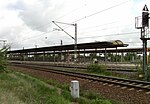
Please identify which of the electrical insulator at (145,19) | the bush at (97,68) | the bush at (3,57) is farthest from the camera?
the bush at (97,68)

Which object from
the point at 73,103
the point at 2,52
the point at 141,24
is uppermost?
the point at 141,24

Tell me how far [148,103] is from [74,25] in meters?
31.7

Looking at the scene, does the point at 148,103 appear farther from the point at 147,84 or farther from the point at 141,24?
the point at 141,24

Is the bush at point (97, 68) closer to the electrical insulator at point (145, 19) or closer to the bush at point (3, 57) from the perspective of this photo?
the bush at point (3, 57)

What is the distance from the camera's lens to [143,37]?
71.2ft

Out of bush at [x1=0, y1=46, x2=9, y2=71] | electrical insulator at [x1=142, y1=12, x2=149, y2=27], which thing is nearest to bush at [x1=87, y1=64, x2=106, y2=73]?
bush at [x1=0, y1=46, x2=9, y2=71]

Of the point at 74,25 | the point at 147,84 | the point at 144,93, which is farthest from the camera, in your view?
the point at 74,25

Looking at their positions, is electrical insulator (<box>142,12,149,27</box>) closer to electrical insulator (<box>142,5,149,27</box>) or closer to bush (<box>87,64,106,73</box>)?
electrical insulator (<box>142,5,149,27</box>)

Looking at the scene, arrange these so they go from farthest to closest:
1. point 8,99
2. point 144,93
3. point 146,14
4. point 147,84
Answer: point 146,14, point 147,84, point 144,93, point 8,99

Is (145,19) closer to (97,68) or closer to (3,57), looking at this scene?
(97,68)

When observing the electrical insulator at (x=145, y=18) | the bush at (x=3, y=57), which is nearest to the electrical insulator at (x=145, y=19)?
the electrical insulator at (x=145, y=18)

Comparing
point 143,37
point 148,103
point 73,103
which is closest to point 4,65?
point 143,37

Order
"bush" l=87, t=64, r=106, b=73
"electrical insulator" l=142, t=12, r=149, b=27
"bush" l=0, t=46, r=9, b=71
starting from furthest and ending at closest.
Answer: "bush" l=87, t=64, r=106, b=73 → "bush" l=0, t=46, r=9, b=71 → "electrical insulator" l=142, t=12, r=149, b=27

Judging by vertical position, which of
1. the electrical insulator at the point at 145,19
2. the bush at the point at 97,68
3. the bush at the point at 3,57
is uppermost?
the electrical insulator at the point at 145,19
